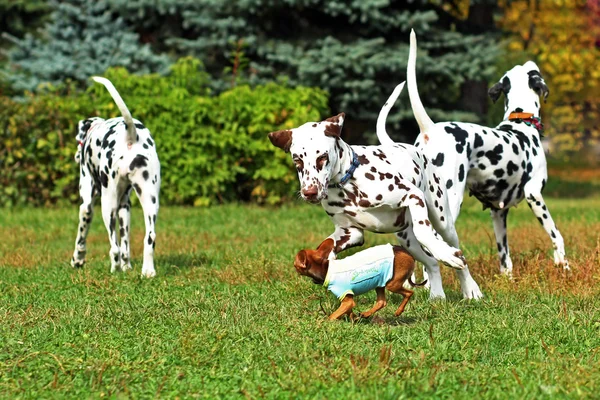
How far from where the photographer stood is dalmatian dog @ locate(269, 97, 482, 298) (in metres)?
6.38

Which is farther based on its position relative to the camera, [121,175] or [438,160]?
[121,175]

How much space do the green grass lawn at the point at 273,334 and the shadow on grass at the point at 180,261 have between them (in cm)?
4

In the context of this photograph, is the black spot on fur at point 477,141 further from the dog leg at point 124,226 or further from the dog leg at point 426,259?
the dog leg at point 124,226

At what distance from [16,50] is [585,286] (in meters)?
14.7

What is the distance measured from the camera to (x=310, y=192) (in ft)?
20.4

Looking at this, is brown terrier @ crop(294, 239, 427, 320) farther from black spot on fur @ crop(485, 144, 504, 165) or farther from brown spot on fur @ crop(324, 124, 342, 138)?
black spot on fur @ crop(485, 144, 504, 165)

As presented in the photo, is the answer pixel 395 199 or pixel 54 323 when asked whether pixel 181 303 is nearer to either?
pixel 54 323

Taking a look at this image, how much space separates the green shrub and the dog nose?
9.38 meters

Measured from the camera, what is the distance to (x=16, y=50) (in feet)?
63.6

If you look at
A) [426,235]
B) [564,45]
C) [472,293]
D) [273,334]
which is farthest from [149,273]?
[564,45]

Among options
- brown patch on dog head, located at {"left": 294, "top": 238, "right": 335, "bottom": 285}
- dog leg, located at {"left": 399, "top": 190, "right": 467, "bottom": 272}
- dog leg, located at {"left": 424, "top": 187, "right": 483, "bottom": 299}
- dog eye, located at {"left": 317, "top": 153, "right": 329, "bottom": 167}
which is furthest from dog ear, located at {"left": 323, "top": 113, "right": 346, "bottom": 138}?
dog leg, located at {"left": 424, "top": 187, "right": 483, "bottom": 299}

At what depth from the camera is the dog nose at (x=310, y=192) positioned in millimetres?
6219

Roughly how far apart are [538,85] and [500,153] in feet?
3.82

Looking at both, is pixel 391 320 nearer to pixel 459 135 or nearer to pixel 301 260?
pixel 301 260
